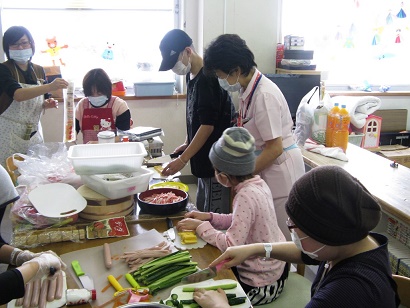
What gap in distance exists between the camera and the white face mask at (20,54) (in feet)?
9.15

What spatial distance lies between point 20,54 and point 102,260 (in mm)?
1954

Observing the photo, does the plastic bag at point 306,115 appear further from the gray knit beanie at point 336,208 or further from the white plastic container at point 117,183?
the gray knit beanie at point 336,208

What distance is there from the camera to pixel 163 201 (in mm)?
1833

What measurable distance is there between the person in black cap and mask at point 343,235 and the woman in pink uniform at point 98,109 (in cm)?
198

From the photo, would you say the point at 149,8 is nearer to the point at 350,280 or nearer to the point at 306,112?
the point at 306,112

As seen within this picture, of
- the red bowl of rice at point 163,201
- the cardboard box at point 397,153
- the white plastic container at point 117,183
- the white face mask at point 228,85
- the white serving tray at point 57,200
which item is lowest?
the cardboard box at point 397,153

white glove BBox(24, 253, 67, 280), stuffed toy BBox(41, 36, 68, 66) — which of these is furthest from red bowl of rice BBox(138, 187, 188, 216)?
stuffed toy BBox(41, 36, 68, 66)

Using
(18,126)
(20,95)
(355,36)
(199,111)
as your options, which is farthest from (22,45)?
(355,36)

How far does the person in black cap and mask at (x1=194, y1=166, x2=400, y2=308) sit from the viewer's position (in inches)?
38.2

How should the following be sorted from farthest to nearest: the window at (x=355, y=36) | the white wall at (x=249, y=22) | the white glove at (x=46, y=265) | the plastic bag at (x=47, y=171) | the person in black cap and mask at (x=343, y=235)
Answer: the window at (x=355, y=36), the white wall at (x=249, y=22), the plastic bag at (x=47, y=171), the white glove at (x=46, y=265), the person in black cap and mask at (x=343, y=235)

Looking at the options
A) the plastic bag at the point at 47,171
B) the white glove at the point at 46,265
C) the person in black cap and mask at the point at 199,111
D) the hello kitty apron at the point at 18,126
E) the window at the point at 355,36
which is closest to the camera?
the white glove at the point at 46,265

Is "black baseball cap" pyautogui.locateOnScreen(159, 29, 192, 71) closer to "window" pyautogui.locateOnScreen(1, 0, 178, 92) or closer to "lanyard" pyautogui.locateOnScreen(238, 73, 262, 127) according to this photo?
"lanyard" pyautogui.locateOnScreen(238, 73, 262, 127)

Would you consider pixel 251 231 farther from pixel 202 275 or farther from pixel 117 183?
pixel 117 183

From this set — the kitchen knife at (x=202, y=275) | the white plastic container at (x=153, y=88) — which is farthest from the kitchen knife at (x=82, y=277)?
the white plastic container at (x=153, y=88)
